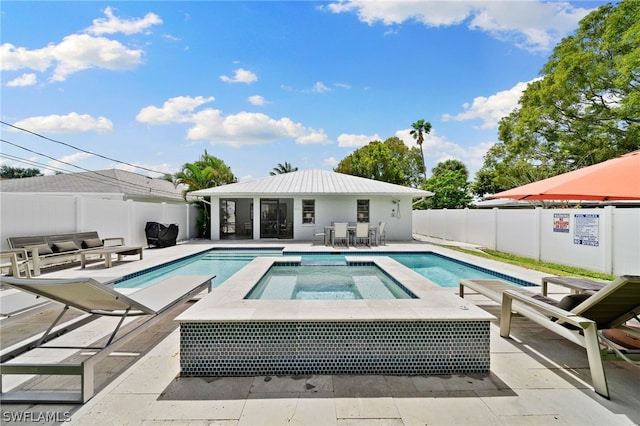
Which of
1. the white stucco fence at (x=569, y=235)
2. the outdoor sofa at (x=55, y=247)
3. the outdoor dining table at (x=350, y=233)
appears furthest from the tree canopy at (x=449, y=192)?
the outdoor sofa at (x=55, y=247)

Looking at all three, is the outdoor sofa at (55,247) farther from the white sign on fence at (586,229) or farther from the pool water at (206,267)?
the white sign on fence at (586,229)

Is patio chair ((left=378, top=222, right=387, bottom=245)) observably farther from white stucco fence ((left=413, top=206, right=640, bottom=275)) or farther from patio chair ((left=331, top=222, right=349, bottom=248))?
white stucco fence ((left=413, top=206, right=640, bottom=275))

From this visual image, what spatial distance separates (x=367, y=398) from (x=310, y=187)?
13.3 m

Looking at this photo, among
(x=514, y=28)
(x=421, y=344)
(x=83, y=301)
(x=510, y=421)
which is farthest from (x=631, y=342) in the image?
(x=514, y=28)

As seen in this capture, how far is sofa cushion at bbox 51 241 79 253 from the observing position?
8281 mm

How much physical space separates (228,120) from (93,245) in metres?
14.9

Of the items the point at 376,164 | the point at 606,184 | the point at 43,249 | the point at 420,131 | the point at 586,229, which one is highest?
the point at 420,131

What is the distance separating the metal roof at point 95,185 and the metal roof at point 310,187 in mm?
6377

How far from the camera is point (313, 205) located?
52.2 feet

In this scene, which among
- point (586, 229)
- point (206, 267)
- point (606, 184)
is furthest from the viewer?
point (206, 267)

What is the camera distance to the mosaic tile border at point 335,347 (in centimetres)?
317

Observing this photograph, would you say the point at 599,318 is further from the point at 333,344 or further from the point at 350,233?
the point at 350,233

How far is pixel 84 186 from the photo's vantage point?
19500 mm

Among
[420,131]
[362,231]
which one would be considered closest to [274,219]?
[362,231]
